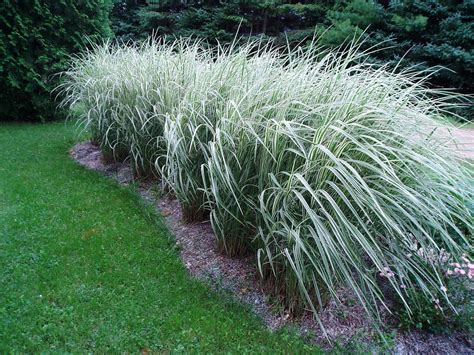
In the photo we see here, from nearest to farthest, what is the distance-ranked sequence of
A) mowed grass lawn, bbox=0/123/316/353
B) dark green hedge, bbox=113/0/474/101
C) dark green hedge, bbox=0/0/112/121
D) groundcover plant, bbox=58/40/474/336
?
groundcover plant, bbox=58/40/474/336, mowed grass lawn, bbox=0/123/316/353, dark green hedge, bbox=0/0/112/121, dark green hedge, bbox=113/0/474/101

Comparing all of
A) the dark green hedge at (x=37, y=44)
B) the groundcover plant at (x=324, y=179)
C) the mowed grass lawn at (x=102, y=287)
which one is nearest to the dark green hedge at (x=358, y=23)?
the dark green hedge at (x=37, y=44)

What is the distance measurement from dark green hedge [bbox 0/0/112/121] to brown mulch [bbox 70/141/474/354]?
5306 mm

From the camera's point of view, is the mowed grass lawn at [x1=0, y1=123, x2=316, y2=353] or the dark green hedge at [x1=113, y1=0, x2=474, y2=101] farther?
the dark green hedge at [x1=113, y1=0, x2=474, y2=101]

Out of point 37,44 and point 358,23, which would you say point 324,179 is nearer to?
point 37,44

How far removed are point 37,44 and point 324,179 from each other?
23.2 ft

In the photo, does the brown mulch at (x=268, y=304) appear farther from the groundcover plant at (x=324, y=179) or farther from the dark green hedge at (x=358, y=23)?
the dark green hedge at (x=358, y=23)

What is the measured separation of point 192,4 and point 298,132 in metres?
11.4

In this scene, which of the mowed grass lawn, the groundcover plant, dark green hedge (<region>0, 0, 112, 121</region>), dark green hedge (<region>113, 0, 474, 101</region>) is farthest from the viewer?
dark green hedge (<region>113, 0, 474, 101</region>)

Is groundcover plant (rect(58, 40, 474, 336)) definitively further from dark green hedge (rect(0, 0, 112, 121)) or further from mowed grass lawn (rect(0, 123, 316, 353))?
dark green hedge (rect(0, 0, 112, 121))

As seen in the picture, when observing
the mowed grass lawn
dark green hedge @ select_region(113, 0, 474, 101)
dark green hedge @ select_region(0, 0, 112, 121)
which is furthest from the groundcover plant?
dark green hedge @ select_region(0, 0, 112, 121)

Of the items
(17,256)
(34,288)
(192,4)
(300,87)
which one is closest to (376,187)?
(300,87)

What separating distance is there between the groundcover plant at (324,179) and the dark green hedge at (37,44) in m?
4.89

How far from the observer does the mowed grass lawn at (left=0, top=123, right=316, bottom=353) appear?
1.98 meters

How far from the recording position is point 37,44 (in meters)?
7.32
